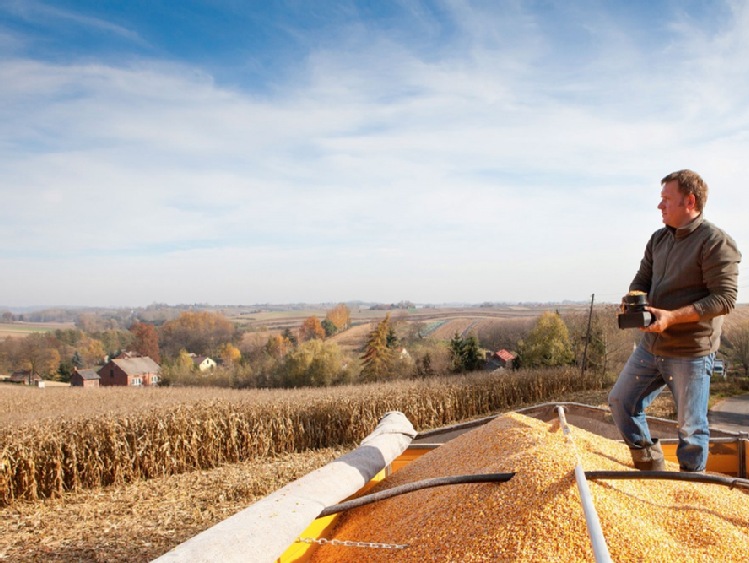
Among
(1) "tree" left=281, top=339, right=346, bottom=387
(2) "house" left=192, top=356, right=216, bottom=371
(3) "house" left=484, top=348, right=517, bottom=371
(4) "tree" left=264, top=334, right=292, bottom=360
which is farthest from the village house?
(3) "house" left=484, top=348, right=517, bottom=371

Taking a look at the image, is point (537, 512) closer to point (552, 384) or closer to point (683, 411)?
point (683, 411)

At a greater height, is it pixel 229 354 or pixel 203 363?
pixel 229 354

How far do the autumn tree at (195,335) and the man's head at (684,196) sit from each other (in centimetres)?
3514

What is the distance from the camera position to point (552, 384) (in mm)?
19891

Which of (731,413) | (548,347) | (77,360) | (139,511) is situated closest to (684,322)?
(139,511)

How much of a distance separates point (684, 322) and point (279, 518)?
6.25 ft

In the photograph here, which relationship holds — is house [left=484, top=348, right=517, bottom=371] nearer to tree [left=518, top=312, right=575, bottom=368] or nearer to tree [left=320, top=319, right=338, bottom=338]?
tree [left=518, top=312, right=575, bottom=368]

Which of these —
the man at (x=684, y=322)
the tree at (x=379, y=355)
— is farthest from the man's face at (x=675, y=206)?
the tree at (x=379, y=355)

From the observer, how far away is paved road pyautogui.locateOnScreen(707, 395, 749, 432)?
14045mm

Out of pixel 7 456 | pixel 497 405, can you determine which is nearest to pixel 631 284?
pixel 7 456

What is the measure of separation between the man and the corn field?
9102 mm

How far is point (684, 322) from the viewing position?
2.44m

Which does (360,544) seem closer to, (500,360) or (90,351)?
(500,360)

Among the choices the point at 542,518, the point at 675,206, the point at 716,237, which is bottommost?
the point at 542,518
